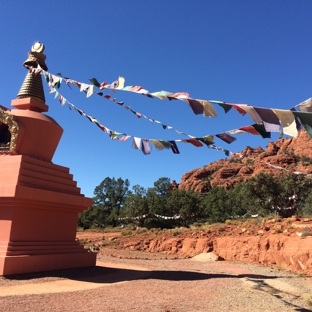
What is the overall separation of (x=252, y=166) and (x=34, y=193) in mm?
91467

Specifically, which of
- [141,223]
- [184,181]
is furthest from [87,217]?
[184,181]

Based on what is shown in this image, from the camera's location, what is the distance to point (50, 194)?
9297 mm

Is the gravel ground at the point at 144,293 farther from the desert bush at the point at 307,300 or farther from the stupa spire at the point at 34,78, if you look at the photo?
the stupa spire at the point at 34,78

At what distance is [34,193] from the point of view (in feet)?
28.8

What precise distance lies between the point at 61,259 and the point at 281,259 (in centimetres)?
986

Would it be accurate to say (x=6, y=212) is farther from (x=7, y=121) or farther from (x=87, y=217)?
(x=87, y=217)

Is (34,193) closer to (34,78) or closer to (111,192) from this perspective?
(34,78)

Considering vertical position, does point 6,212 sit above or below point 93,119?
below

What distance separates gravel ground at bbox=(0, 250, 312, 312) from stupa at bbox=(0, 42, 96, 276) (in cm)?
53

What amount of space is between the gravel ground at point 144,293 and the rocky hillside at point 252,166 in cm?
7542

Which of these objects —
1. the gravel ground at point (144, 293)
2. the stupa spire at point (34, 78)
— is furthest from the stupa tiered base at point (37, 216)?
the stupa spire at point (34, 78)

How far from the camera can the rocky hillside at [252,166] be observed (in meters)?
85.9

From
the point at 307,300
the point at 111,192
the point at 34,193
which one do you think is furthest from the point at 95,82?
the point at 111,192

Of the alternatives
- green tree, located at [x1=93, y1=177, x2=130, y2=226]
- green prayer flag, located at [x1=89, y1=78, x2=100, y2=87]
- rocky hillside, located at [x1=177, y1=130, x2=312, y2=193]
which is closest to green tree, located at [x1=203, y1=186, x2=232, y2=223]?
green tree, located at [x1=93, y1=177, x2=130, y2=226]
